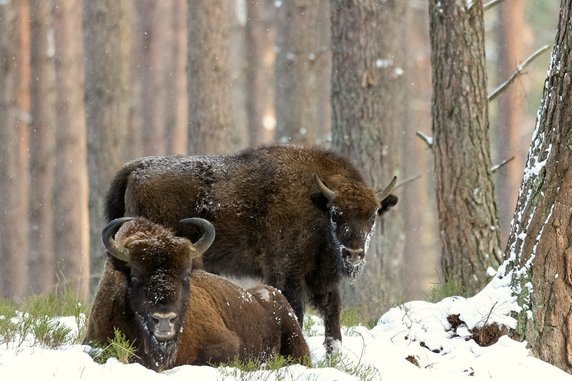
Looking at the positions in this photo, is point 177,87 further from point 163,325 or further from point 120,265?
A: point 163,325

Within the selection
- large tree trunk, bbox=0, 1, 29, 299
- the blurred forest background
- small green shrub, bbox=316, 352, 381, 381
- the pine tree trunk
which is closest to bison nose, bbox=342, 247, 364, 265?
small green shrub, bbox=316, 352, 381, 381

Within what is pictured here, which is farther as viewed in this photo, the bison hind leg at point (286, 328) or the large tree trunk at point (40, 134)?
the large tree trunk at point (40, 134)

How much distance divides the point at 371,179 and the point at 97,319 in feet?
25.9

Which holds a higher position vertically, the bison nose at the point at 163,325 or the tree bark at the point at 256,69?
the tree bark at the point at 256,69

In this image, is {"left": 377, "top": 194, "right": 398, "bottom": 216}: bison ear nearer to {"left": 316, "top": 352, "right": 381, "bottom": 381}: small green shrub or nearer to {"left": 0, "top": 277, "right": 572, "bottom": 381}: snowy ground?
{"left": 0, "top": 277, "right": 572, "bottom": 381}: snowy ground

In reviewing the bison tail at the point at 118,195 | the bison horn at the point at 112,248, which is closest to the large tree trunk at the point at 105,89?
the bison tail at the point at 118,195

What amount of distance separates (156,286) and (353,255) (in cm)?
271

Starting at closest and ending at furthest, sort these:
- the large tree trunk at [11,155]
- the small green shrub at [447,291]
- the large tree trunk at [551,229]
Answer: the large tree trunk at [551,229], the small green shrub at [447,291], the large tree trunk at [11,155]

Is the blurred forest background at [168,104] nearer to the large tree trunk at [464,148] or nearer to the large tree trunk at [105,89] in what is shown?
the large tree trunk at [105,89]

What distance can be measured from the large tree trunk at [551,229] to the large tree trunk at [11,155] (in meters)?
17.9

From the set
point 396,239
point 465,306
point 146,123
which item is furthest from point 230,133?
point 146,123

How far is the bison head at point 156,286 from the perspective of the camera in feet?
21.2

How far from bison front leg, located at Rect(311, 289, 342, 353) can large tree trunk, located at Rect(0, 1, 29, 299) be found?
15806 mm

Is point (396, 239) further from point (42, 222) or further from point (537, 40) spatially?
point (537, 40)
